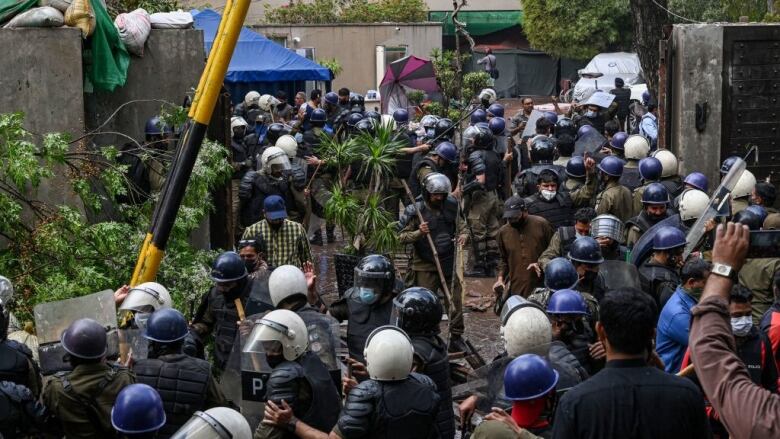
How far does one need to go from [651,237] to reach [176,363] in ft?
13.1

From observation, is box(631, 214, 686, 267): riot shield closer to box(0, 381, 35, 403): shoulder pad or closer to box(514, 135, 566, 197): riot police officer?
box(514, 135, 566, 197): riot police officer

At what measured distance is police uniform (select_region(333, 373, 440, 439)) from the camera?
5.48 m

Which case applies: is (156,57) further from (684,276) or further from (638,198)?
(684,276)

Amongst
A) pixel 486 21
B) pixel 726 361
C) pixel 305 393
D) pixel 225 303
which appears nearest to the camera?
pixel 726 361

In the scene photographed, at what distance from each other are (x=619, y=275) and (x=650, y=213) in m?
1.59

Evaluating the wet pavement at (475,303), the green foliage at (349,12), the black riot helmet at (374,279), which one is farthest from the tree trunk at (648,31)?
the green foliage at (349,12)

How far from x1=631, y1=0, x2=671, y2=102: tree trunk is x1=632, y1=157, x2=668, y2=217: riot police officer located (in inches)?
306

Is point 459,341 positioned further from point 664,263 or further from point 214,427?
point 214,427

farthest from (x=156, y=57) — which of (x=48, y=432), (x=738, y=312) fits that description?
(x=738, y=312)

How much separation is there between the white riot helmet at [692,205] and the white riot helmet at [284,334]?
4.35 meters

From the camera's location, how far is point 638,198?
11.2 metres

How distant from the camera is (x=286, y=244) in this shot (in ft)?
34.4

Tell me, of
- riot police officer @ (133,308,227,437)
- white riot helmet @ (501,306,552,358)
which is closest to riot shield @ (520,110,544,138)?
white riot helmet @ (501,306,552,358)

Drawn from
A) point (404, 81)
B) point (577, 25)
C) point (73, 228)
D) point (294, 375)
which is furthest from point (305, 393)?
point (577, 25)
